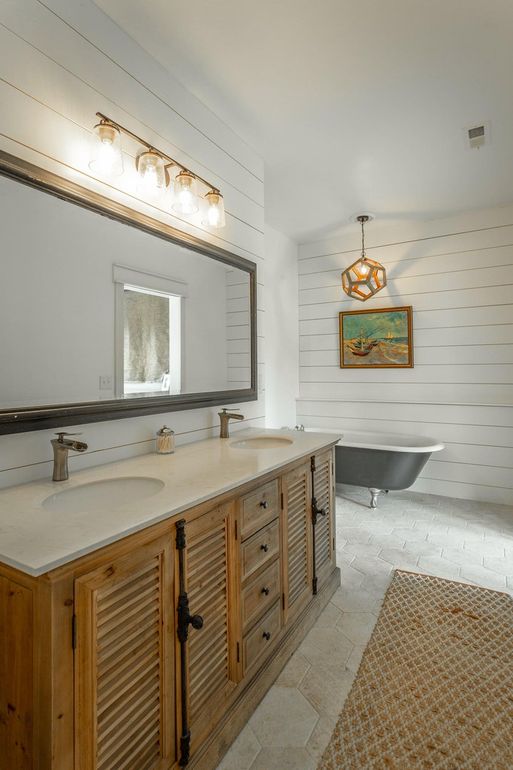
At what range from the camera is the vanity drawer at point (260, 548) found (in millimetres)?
1454

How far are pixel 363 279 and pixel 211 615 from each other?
10.9 ft

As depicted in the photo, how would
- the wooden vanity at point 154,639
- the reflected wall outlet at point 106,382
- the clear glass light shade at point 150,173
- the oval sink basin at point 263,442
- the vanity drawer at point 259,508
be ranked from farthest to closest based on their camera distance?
1. the oval sink basin at point 263,442
2. the clear glass light shade at point 150,173
3. the reflected wall outlet at point 106,382
4. the vanity drawer at point 259,508
5. the wooden vanity at point 154,639

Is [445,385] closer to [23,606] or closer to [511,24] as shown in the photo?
[511,24]

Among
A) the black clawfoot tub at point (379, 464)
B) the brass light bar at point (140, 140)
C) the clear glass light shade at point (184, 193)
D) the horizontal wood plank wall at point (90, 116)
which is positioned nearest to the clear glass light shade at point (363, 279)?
the black clawfoot tub at point (379, 464)

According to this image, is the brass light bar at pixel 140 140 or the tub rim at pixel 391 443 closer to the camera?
the brass light bar at pixel 140 140

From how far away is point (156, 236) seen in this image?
73.1 inches

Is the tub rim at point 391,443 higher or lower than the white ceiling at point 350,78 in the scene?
lower

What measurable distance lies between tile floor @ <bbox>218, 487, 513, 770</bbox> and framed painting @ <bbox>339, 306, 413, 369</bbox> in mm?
1321

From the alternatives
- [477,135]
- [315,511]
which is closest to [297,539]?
[315,511]

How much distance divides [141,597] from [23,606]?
0.27 metres

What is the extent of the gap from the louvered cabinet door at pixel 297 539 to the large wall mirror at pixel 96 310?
0.66m

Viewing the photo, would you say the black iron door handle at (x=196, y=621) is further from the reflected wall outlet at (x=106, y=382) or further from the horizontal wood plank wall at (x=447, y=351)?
the horizontal wood plank wall at (x=447, y=351)

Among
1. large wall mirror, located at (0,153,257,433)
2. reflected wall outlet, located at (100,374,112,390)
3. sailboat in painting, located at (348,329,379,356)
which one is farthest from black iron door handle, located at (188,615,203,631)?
sailboat in painting, located at (348,329,379,356)

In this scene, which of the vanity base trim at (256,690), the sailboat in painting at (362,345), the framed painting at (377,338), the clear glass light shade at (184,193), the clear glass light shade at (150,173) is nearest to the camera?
the vanity base trim at (256,690)
